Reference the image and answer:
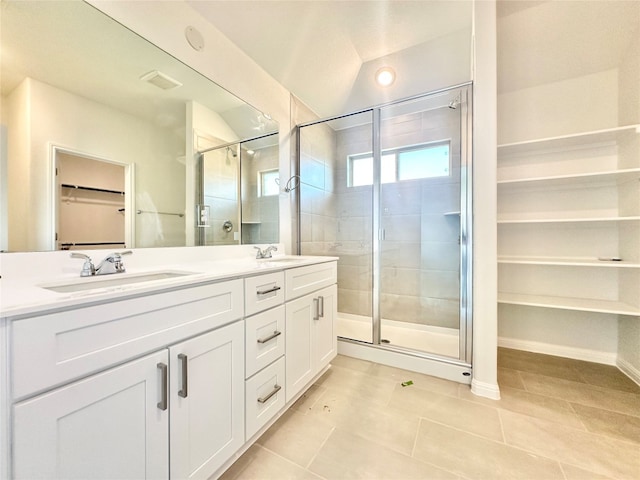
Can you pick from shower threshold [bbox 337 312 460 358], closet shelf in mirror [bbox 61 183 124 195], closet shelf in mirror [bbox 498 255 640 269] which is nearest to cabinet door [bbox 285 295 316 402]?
shower threshold [bbox 337 312 460 358]

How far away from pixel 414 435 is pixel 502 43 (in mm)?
2837

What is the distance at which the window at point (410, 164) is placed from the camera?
8.60ft

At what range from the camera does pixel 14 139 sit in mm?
971

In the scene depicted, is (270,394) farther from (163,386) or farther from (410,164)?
(410,164)

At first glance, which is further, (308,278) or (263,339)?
(308,278)

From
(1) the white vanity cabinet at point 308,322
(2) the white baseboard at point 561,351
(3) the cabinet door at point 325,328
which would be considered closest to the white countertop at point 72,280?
(1) the white vanity cabinet at point 308,322

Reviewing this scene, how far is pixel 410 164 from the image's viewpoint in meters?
2.76

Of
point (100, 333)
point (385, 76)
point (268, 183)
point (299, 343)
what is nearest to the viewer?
point (100, 333)

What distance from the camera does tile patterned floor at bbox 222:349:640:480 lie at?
3.71 feet

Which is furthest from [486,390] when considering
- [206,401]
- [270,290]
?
[206,401]

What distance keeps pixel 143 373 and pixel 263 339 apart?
528mm

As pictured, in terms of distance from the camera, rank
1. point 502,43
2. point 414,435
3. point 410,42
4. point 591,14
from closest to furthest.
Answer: point 414,435 → point 591,14 → point 502,43 → point 410,42

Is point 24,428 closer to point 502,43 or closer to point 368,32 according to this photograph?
point 368,32

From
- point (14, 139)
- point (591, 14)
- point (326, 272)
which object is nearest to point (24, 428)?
point (14, 139)
